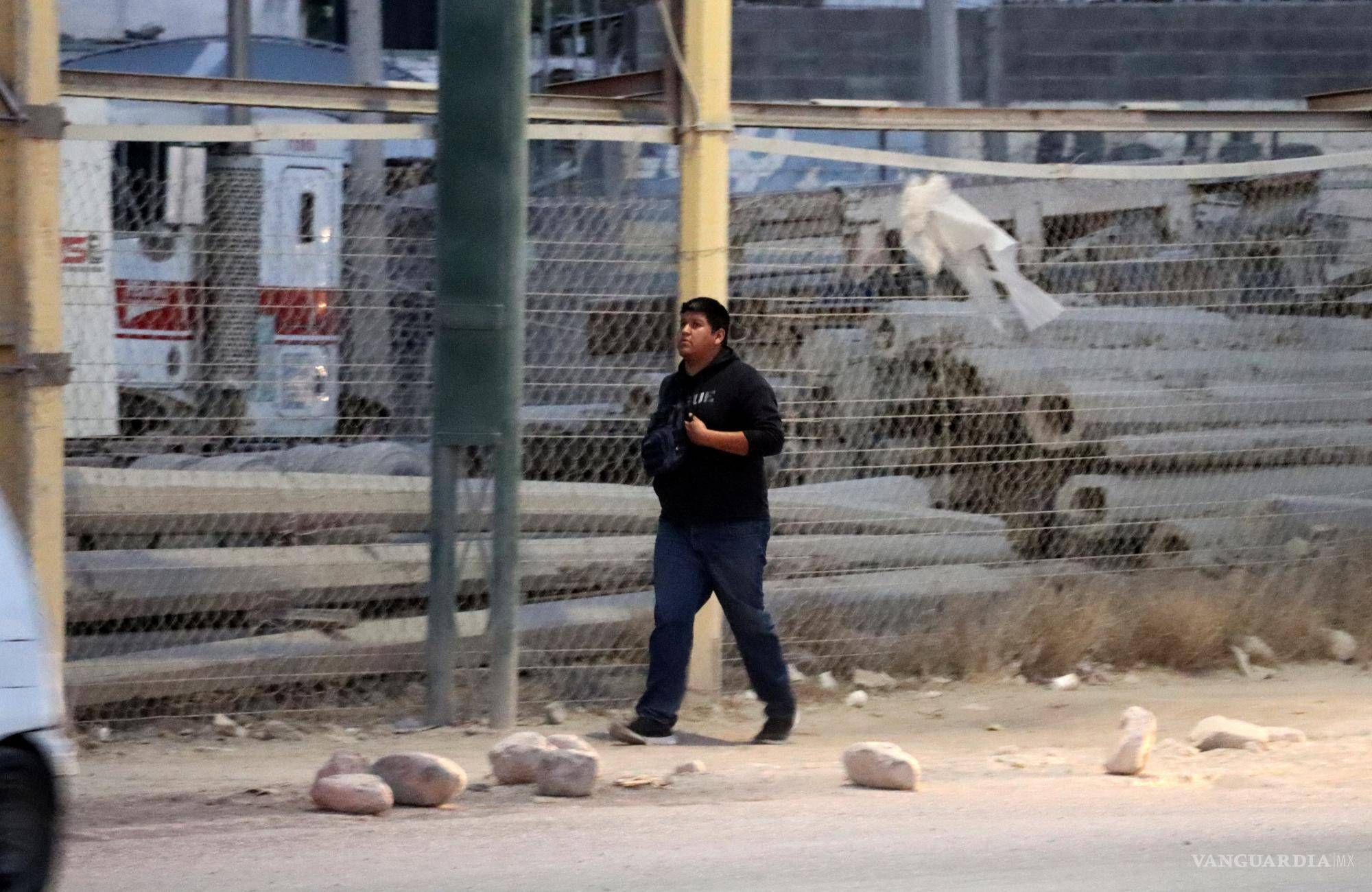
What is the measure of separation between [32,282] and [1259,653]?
612 cm

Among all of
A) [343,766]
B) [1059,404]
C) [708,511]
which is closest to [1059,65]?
[1059,404]

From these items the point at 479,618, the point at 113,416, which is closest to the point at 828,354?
the point at 479,618

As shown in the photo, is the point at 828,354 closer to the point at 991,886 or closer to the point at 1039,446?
the point at 1039,446

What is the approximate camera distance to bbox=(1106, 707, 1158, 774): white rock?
6348mm

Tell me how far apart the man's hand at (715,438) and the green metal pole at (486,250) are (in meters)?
0.80

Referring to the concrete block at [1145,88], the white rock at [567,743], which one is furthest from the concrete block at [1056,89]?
the white rock at [567,743]

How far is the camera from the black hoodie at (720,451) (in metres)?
6.88

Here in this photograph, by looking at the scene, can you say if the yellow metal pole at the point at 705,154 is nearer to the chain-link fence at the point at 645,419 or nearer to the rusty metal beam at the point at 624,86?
the chain-link fence at the point at 645,419

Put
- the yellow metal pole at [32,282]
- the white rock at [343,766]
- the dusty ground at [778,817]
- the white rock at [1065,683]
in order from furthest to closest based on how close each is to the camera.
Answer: the white rock at [1065,683] → the yellow metal pole at [32,282] → the white rock at [343,766] → the dusty ground at [778,817]

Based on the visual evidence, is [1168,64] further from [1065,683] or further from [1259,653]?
[1065,683]

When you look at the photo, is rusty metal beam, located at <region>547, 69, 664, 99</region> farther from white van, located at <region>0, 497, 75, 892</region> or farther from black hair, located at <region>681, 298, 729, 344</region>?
white van, located at <region>0, 497, 75, 892</region>

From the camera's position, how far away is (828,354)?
8539mm

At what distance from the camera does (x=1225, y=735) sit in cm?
681

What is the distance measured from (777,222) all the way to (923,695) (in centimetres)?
254
